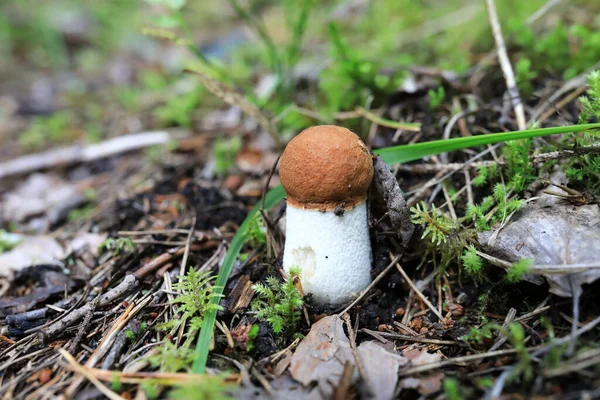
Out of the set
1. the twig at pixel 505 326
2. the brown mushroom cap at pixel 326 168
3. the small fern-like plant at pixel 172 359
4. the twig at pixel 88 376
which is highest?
the brown mushroom cap at pixel 326 168

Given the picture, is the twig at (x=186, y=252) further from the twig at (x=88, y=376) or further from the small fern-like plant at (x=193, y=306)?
the twig at (x=88, y=376)

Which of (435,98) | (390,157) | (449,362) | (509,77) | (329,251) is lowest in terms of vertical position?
(449,362)

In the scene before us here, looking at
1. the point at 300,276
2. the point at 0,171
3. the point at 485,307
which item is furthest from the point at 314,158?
the point at 0,171

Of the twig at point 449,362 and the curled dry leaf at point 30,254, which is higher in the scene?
the twig at point 449,362

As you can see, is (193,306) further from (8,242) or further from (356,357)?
(8,242)

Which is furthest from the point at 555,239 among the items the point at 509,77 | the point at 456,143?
the point at 509,77

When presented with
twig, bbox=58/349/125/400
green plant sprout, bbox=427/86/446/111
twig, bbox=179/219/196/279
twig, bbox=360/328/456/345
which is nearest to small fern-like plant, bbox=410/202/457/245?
twig, bbox=360/328/456/345

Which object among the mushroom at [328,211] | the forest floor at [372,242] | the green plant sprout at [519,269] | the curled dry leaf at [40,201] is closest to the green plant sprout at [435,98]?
the forest floor at [372,242]

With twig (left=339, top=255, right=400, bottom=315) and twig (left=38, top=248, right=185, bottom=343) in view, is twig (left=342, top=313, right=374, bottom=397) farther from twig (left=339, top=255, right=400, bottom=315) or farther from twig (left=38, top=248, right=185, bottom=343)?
twig (left=38, top=248, right=185, bottom=343)
